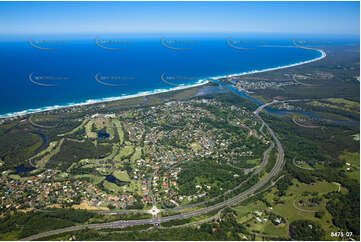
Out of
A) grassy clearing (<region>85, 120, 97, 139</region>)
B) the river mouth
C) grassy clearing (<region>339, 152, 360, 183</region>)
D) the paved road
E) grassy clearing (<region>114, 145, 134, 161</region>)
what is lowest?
the paved road

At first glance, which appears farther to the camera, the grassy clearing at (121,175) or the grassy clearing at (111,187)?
the grassy clearing at (121,175)

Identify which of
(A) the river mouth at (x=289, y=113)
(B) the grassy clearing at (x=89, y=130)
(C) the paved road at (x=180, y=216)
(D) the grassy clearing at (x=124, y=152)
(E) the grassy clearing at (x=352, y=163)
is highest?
(A) the river mouth at (x=289, y=113)

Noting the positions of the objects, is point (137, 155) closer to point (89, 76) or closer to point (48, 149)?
point (48, 149)

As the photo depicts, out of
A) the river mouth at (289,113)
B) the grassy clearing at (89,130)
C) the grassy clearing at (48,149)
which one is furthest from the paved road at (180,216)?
the river mouth at (289,113)

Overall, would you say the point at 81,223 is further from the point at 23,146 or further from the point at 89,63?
the point at 89,63

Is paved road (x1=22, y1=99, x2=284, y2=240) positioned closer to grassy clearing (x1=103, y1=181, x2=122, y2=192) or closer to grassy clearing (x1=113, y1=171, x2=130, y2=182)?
grassy clearing (x1=103, y1=181, x2=122, y2=192)

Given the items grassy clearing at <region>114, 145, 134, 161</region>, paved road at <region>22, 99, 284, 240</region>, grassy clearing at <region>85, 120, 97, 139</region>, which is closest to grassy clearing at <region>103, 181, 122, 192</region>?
paved road at <region>22, 99, 284, 240</region>

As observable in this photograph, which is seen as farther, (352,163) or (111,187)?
(352,163)

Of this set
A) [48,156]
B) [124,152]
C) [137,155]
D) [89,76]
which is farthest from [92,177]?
[89,76]

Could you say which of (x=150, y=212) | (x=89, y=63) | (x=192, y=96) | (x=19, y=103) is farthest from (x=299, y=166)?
(x=89, y=63)

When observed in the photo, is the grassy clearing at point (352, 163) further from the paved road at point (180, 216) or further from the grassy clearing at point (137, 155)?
the grassy clearing at point (137, 155)

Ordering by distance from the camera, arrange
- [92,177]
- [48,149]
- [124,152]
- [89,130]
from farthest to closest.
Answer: [89,130] → [48,149] → [124,152] → [92,177]
